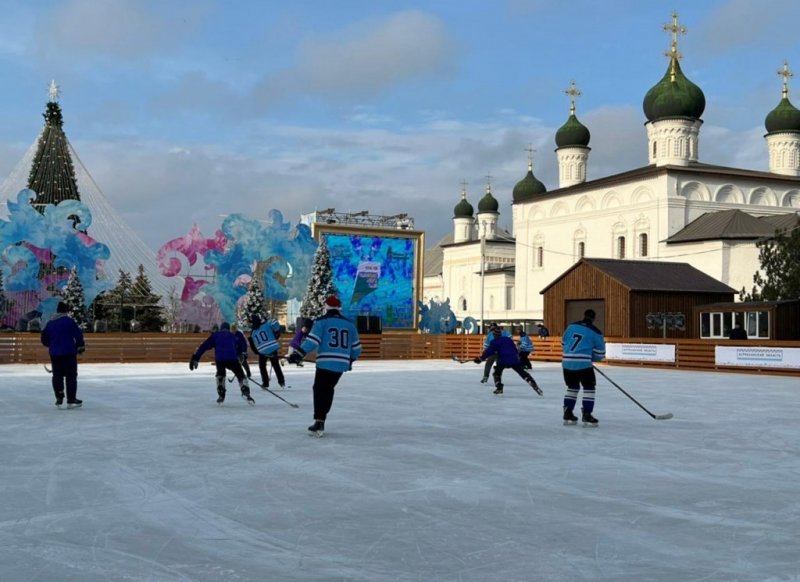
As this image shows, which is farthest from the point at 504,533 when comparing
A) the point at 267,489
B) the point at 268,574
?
the point at 267,489

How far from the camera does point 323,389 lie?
963 centimetres

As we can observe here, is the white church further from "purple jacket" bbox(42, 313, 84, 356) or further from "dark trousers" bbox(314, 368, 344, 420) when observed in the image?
"dark trousers" bbox(314, 368, 344, 420)

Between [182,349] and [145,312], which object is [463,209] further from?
[182,349]

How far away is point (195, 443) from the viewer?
9.21m

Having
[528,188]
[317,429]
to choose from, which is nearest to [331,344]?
[317,429]

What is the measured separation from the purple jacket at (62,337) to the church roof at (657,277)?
26.7 m

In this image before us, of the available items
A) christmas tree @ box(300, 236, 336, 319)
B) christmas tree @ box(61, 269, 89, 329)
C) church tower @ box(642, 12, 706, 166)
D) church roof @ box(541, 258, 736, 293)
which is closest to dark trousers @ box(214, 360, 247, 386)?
church roof @ box(541, 258, 736, 293)

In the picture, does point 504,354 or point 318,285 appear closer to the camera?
point 504,354

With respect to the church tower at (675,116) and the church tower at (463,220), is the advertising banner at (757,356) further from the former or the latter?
the church tower at (463,220)

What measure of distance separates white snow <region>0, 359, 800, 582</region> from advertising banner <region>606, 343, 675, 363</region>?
1730 centimetres

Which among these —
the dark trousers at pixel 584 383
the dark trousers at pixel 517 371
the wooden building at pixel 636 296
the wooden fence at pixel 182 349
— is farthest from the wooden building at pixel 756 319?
the dark trousers at pixel 584 383

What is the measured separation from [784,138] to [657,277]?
114ft

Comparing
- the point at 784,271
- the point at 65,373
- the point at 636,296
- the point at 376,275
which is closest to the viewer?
the point at 65,373

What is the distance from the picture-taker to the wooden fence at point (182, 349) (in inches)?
1111
